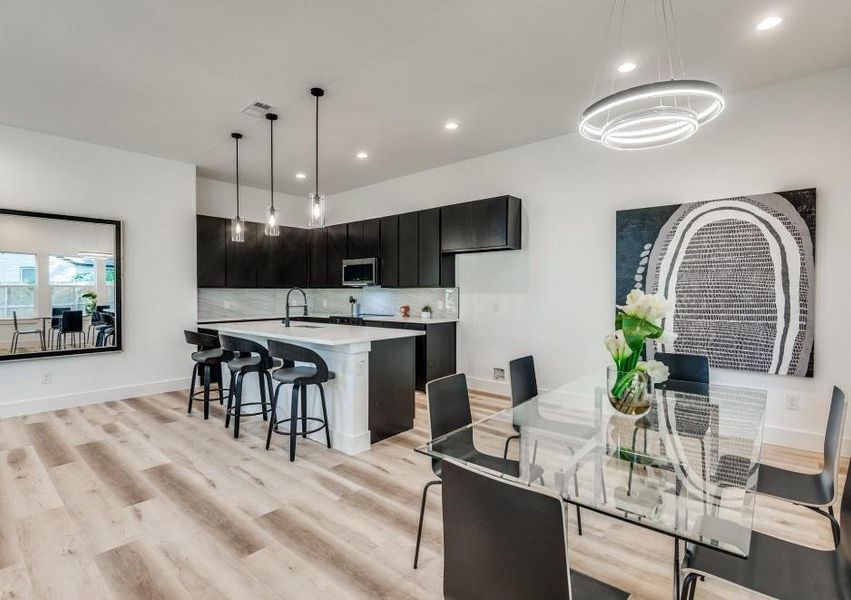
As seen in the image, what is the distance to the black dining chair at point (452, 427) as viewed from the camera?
1730 millimetres

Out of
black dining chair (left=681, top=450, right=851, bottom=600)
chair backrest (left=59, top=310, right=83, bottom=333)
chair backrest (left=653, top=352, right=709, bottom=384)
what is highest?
chair backrest (left=59, top=310, right=83, bottom=333)

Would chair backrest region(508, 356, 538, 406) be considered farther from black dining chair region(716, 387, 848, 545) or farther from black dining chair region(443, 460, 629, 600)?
black dining chair region(443, 460, 629, 600)

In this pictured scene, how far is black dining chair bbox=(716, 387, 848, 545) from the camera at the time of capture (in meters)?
1.56

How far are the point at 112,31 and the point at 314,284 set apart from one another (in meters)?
4.55

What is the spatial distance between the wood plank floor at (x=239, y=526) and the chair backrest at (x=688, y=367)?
798mm

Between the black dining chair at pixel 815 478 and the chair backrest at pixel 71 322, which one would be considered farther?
the chair backrest at pixel 71 322

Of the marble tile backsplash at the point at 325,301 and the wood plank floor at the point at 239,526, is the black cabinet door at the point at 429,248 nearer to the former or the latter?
the marble tile backsplash at the point at 325,301

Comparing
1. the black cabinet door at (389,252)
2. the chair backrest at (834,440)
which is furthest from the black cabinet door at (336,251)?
the chair backrest at (834,440)

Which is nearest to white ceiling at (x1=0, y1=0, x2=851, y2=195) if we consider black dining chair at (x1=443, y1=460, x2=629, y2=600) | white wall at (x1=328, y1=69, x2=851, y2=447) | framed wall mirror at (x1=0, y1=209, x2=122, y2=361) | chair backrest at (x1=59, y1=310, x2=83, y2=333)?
white wall at (x1=328, y1=69, x2=851, y2=447)

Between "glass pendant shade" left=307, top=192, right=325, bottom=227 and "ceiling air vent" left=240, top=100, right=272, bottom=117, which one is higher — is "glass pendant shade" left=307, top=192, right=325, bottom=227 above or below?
below

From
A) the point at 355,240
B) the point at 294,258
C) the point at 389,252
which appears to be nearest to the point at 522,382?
the point at 389,252

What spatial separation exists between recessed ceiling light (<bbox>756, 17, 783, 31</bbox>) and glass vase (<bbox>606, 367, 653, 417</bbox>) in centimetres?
237

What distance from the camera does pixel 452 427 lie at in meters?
2.03

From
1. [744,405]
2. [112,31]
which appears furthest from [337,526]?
[112,31]
